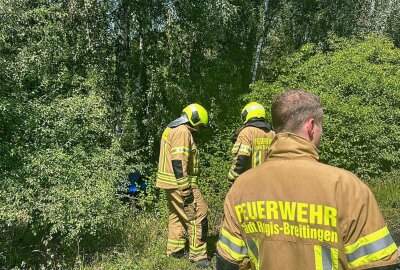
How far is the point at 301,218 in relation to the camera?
1.79 meters

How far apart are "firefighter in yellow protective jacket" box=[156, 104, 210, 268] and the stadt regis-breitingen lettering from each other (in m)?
3.32

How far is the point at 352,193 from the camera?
1.69m

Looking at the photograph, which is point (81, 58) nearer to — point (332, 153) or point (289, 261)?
point (332, 153)

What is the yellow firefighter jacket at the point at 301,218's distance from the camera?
168cm

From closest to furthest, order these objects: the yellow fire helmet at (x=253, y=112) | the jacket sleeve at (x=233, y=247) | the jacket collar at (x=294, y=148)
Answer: the jacket collar at (x=294, y=148), the jacket sleeve at (x=233, y=247), the yellow fire helmet at (x=253, y=112)

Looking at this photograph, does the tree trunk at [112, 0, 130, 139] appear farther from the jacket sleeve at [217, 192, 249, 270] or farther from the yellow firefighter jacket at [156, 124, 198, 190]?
the jacket sleeve at [217, 192, 249, 270]

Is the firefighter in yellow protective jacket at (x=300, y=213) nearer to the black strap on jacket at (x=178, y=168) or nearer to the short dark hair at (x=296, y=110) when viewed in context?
the short dark hair at (x=296, y=110)

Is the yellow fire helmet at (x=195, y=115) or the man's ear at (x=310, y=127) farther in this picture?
the yellow fire helmet at (x=195, y=115)

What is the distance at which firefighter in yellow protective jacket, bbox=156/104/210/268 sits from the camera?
5.32 metres

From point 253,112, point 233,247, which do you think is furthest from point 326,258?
point 253,112

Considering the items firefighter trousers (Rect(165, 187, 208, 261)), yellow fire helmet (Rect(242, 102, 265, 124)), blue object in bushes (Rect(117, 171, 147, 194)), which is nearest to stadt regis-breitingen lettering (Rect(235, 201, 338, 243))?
firefighter trousers (Rect(165, 187, 208, 261))

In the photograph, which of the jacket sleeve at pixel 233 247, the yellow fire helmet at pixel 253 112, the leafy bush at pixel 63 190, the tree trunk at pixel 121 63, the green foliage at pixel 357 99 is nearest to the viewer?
the jacket sleeve at pixel 233 247

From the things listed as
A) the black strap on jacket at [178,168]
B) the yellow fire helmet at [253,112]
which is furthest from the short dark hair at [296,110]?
the yellow fire helmet at [253,112]

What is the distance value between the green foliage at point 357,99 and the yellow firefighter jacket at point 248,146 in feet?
15.6
